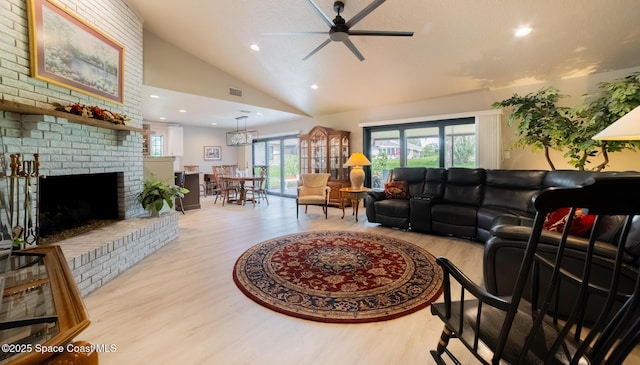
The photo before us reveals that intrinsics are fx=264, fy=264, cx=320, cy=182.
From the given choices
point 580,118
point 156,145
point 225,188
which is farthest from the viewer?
point 156,145

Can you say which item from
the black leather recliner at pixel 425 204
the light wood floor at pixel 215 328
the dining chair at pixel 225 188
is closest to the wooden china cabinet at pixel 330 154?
the dining chair at pixel 225 188

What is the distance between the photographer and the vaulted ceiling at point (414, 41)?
2.88m

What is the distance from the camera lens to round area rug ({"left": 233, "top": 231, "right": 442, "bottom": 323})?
1.99 meters

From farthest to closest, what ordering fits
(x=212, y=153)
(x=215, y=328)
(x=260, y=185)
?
1. (x=212, y=153)
2. (x=260, y=185)
3. (x=215, y=328)

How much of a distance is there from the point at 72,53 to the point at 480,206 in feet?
16.8

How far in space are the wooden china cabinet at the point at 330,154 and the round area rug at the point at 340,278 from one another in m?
2.77

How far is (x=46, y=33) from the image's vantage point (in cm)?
229

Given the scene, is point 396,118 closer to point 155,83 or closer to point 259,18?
point 259,18

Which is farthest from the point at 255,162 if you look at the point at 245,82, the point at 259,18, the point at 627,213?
the point at 627,213

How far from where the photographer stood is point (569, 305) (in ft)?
5.59

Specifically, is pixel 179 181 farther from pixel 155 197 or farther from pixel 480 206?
pixel 480 206

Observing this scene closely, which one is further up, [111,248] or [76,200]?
[76,200]

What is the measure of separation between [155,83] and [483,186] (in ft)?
18.1

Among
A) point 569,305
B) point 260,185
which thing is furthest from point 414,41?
point 260,185
